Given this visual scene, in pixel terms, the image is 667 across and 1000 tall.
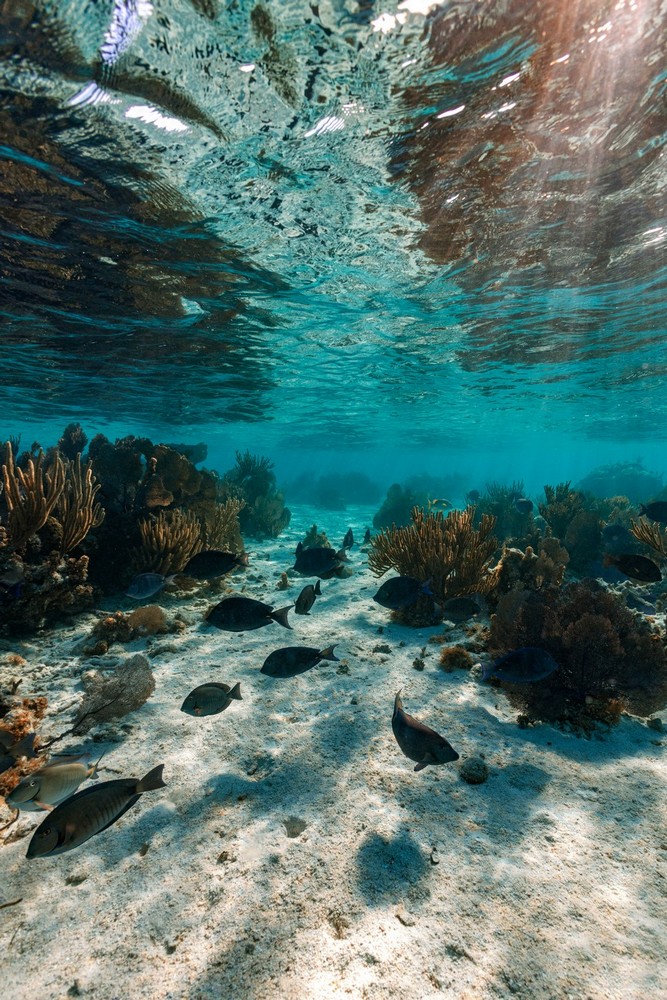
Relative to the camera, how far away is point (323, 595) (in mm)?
9859

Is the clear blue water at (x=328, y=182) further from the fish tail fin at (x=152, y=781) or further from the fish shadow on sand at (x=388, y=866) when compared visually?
the fish shadow on sand at (x=388, y=866)

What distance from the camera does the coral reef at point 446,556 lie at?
7.78 m

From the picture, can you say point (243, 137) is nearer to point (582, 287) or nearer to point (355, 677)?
point (355, 677)

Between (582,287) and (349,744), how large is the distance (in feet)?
49.6

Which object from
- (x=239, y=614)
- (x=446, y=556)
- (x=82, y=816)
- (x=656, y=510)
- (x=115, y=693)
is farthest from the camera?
(x=446, y=556)

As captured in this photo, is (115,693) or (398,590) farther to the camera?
(398,590)

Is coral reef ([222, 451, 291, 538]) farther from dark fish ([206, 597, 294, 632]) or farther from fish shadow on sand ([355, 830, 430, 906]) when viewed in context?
fish shadow on sand ([355, 830, 430, 906])

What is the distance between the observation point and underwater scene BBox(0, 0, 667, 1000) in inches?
106

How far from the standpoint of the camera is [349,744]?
4.52 metres

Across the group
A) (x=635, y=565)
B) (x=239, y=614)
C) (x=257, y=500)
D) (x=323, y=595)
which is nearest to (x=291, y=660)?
(x=239, y=614)

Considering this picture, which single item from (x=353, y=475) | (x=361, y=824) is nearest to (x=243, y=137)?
(x=361, y=824)

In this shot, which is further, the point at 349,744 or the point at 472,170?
the point at 472,170

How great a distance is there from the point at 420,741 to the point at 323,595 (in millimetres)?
6756

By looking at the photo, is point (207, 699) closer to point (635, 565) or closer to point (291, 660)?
point (291, 660)
